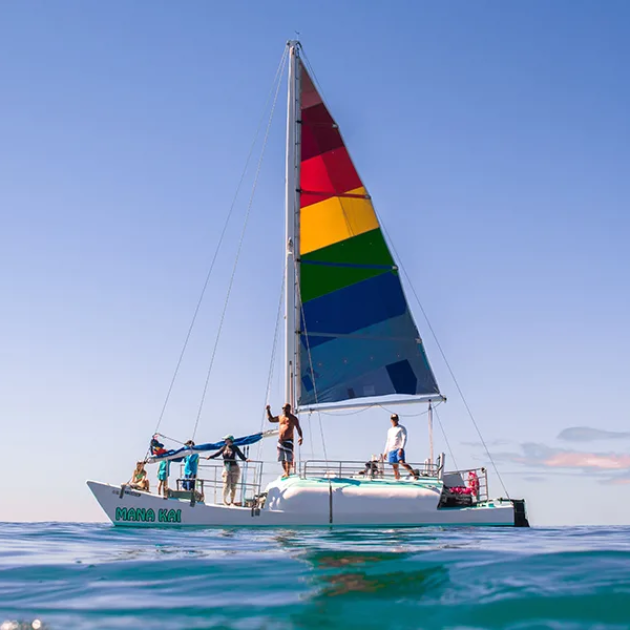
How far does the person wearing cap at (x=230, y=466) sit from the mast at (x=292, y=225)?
2.23 meters

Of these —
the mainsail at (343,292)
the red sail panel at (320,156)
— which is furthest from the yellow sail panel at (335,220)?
the red sail panel at (320,156)

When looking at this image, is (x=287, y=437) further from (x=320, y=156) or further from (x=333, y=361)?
(x=320, y=156)

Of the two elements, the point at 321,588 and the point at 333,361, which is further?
the point at 333,361

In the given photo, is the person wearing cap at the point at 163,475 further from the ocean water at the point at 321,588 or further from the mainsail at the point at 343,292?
the ocean water at the point at 321,588

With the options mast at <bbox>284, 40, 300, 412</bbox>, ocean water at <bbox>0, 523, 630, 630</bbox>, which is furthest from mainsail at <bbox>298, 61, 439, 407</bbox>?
ocean water at <bbox>0, 523, 630, 630</bbox>

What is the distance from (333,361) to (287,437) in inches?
125

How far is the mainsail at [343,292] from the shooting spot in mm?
19391

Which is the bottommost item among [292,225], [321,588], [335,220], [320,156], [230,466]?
[321,588]

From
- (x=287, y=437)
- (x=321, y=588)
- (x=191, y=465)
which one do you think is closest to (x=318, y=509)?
(x=287, y=437)

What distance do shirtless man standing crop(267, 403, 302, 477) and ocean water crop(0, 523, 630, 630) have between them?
7834mm

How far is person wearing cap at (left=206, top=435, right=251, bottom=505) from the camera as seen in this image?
1664 centimetres

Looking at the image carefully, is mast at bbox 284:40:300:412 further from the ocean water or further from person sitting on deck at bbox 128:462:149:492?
the ocean water

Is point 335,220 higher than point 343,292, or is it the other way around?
point 335,220

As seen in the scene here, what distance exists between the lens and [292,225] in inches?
791
